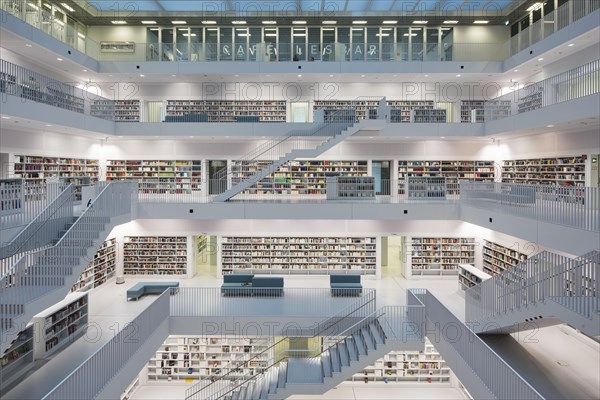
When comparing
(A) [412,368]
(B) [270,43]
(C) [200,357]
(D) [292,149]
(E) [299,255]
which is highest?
(B) [270,43]

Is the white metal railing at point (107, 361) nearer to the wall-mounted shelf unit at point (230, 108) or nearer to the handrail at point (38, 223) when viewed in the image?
the handrail at point (38, 223)

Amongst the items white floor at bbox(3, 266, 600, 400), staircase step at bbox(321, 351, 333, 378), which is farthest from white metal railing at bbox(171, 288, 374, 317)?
white floor at bbox(3, 266, 600, 400)

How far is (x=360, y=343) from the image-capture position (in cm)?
1027

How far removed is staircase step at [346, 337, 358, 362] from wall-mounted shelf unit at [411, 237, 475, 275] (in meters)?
5.27

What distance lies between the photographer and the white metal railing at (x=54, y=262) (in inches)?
269

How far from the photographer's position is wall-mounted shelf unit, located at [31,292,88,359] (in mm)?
9109

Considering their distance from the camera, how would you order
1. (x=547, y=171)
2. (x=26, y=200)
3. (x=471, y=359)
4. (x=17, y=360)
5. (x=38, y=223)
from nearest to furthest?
(x=471, y=359)
(x=38, y=223)
(x=17, y=360)
(x=26, y=200)
(x=547, y=171)

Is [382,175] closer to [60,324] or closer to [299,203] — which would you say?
[299,203]

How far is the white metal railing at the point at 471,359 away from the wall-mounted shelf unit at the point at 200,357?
482 cm

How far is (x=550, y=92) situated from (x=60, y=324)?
13735 mm

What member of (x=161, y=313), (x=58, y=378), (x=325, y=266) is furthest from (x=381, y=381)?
(x=58, y=378)

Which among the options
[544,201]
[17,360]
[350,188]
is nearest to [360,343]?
[544,201]

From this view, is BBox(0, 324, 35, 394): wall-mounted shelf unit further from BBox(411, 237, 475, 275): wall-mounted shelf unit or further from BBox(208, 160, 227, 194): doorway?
BBox(411, 237, 475, 275): wall-mounted shelf unit

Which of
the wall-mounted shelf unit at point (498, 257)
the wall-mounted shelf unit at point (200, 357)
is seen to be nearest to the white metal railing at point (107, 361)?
the wall-mounted shelf unit at point (200, 357)
